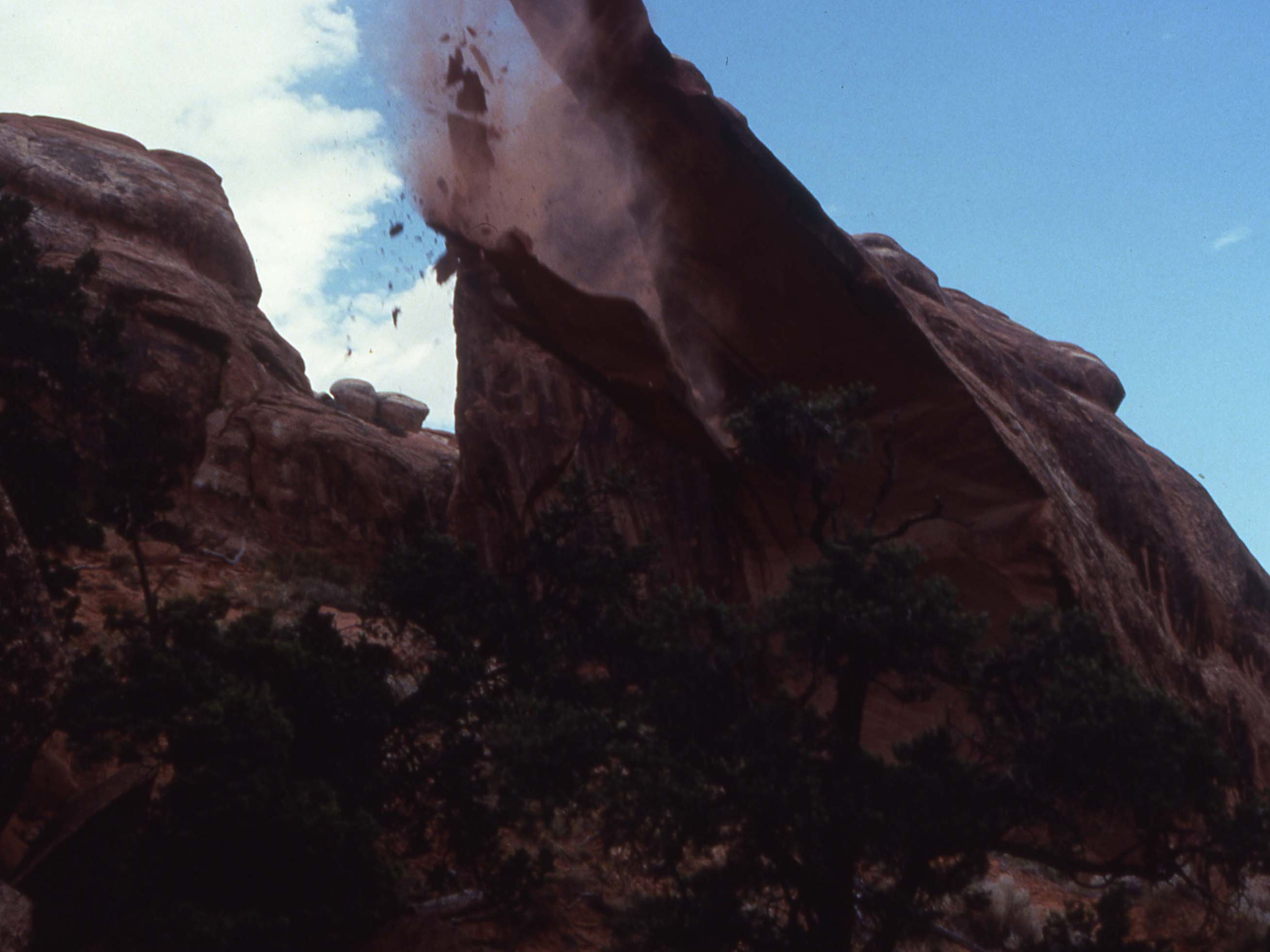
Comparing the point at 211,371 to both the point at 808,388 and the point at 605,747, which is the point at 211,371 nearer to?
the point at 808,388

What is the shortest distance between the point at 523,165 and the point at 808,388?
5.62 m

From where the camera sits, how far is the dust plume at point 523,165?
15.2m

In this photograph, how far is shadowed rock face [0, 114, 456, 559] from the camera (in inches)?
922

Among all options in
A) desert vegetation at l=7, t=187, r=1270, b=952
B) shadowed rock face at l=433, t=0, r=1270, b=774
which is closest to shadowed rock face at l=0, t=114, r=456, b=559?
shadowed rock face at l=433, t=0, r=1270, b=774

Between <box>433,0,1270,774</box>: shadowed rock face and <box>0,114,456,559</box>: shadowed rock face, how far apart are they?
8754 mm

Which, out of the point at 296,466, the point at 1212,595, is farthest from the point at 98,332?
the point at 1212,595

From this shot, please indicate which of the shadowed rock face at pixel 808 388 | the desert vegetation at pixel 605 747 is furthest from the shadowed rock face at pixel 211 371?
the desert vegetation at pixel 605 747

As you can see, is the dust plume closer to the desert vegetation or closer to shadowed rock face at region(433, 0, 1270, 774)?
shadowed rock face at region(433, 0, 1270, 774)

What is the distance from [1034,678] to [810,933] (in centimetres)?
290

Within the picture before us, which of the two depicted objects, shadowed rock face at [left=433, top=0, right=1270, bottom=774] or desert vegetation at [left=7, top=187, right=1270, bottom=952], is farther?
shadowed rock face at [left=433, top=0, right=1270, bottom=774]

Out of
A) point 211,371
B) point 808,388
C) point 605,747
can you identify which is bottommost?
point 605,747

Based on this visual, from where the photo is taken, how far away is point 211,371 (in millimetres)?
24766

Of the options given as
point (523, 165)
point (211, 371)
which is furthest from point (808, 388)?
point (211, 371)

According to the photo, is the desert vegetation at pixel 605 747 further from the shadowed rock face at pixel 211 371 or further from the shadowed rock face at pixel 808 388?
the shadowed rock face at pixel 211 371
